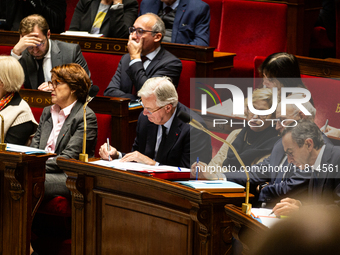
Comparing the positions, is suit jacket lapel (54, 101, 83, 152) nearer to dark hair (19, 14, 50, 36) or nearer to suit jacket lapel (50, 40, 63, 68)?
suit jacket lapel (50, 40, 63, 68)

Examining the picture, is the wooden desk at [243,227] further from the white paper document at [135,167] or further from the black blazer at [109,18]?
the black blazer at [109,18]

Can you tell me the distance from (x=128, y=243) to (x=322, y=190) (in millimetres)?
828

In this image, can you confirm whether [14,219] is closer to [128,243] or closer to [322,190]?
[128,243]

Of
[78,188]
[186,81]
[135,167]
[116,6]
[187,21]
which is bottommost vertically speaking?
[78,188]

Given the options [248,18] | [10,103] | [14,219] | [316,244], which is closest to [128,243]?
[14,219]

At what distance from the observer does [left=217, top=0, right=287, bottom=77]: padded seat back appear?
4516 mm

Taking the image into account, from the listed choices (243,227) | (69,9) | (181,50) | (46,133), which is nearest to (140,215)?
(243,227)

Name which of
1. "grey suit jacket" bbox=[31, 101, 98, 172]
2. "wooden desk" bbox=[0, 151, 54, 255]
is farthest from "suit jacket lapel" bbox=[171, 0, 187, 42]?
"wooden desk" bbox=[0, 151, 54, 255]

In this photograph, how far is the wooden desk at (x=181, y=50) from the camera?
12.3ft

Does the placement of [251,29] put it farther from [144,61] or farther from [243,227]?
[243,227]

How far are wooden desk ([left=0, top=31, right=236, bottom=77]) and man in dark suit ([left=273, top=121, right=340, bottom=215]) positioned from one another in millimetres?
1910

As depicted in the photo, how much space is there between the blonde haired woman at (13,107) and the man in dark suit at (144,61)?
0.75 m

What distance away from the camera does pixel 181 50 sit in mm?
3789

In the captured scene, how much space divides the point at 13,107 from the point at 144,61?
1.10 meters
